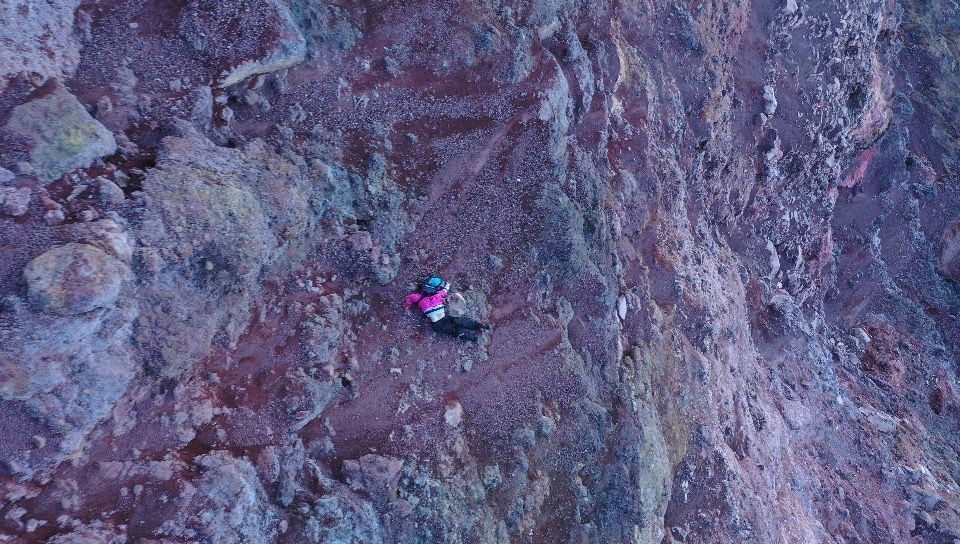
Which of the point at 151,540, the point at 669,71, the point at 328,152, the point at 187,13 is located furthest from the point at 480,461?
the point at 669,71

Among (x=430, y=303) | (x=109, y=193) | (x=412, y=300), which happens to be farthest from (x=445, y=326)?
(x=109, y=193)

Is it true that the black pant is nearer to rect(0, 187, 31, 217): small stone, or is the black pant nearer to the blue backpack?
the blue backpack

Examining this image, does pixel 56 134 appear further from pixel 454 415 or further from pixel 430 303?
pixel 454 415

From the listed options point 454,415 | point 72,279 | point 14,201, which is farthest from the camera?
point 454,415

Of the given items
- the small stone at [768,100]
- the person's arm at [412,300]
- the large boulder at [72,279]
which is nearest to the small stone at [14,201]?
the large boulder at [72,279]

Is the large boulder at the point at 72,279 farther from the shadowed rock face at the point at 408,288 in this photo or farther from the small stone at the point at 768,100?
the small stone at the point at 768,100

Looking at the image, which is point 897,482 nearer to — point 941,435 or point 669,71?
point 941,435
